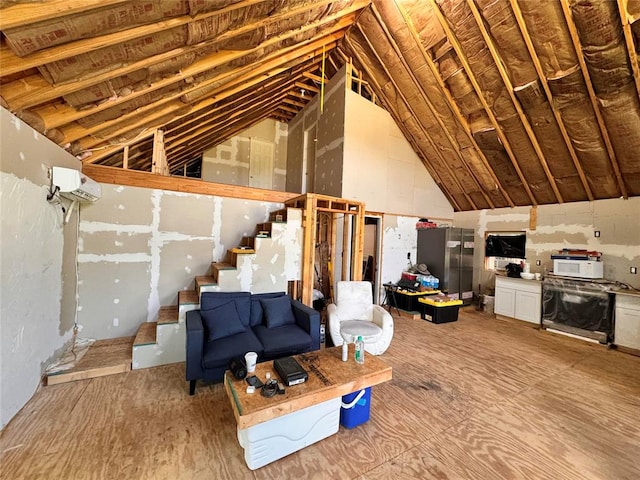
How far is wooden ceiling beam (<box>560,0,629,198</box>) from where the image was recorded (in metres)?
3.14

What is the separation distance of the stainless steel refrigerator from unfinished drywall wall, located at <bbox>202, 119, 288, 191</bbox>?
5042 mm

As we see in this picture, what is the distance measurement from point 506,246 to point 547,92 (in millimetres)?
3612

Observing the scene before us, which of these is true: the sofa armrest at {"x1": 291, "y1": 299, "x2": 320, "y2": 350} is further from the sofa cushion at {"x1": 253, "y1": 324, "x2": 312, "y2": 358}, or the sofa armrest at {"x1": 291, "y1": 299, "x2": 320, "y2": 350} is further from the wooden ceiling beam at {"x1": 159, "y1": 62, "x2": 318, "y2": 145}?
the wooden ceiling beam at {"x1": 159, "y1": 62, "x2": 318, "y2": 145}

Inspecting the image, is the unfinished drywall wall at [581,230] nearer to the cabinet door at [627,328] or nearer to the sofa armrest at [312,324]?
the cabinet door at [627,328]

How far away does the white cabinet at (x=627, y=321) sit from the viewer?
3.96m

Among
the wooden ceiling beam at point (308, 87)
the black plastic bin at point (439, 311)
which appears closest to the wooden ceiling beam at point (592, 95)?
the black plastic bin at point (439, 311)

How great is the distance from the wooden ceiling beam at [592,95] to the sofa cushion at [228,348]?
544 cm

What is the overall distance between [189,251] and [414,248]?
534cm

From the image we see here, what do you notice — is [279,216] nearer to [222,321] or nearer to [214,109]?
[222,321]

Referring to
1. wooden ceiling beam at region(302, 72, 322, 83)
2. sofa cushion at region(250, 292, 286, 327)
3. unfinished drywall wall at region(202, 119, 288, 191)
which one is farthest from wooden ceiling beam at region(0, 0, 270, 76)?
unfinished drywall wall at region(202, 119, 288, 191)

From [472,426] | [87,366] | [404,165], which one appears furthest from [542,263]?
[87,366]

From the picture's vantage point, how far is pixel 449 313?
5.23 m

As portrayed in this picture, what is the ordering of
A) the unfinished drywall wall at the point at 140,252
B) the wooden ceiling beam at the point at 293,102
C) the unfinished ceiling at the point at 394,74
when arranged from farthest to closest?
the wooden ceiling beam at the point at 293,102 → the unfinished drywall wall at the point at 140,252 → the unfinished ceiling at the point at 394,74

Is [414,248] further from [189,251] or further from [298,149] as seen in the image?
[189,251]
